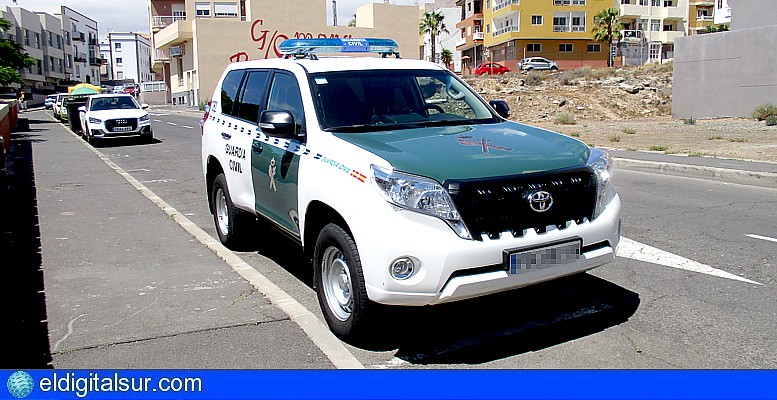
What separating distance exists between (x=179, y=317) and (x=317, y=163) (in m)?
1.64

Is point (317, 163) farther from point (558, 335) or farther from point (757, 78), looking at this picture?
Answer: point (757, 78)

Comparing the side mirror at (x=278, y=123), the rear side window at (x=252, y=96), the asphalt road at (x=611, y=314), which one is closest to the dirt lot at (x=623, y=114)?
the asphalt road at (x=611, y=314)

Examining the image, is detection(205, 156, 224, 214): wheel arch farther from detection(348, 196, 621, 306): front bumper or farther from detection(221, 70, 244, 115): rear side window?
detection(348, 196, 621, 306): front bumper

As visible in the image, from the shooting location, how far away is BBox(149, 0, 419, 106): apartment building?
63.0 meters

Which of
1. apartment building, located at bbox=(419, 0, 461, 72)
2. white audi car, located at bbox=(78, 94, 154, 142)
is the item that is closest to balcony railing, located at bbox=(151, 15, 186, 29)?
apartment building, located at bbox=(419, 0, 461, 72)

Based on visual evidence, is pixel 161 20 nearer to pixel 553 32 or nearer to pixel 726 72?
pixel 553 32

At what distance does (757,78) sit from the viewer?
30406mm

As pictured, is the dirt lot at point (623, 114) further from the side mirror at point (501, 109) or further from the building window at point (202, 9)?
the building window at point (202, 9)

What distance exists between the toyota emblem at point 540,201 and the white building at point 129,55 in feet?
468

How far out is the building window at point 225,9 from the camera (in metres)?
71.2

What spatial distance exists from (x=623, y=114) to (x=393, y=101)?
3635cm

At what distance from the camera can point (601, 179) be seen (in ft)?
15.8

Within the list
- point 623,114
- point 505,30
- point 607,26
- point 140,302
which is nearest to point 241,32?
point 505,30

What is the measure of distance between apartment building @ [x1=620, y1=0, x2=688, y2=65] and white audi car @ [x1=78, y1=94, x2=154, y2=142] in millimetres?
66113
